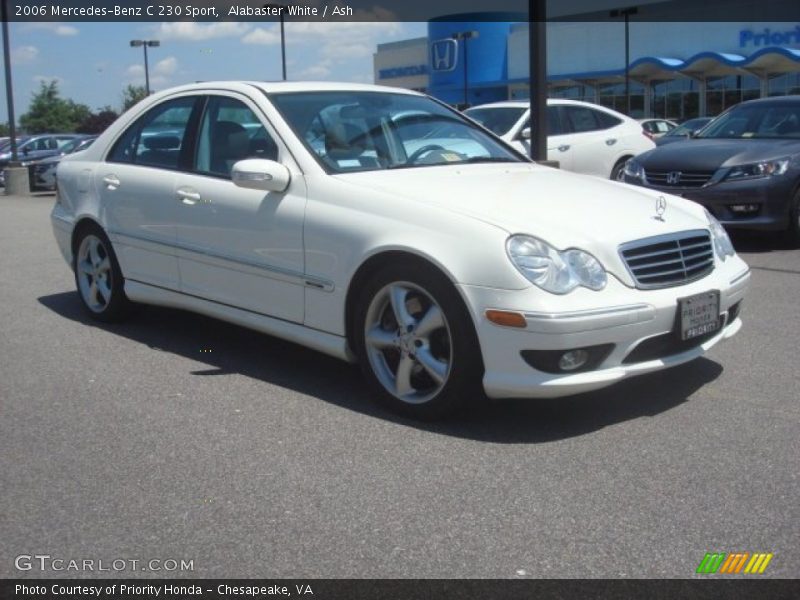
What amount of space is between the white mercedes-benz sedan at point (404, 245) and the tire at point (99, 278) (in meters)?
0.03

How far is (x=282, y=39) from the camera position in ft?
119

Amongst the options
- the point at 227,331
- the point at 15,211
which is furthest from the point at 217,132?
the point at 15,211

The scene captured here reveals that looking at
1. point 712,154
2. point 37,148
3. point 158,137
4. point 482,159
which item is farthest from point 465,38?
point 482,159

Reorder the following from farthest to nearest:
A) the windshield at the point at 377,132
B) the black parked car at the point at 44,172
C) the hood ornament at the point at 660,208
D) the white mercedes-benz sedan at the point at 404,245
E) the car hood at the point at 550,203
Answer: the black parked car at the point at 44,172 < the windshield at the point at 377,132 < the hood ornament at the point at 660,208 < the car hood at the point at 550,203 < the white mercedes-benz sedan at the point at 404,245

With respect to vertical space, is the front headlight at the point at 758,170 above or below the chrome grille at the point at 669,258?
above

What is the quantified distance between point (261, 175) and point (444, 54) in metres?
51.6

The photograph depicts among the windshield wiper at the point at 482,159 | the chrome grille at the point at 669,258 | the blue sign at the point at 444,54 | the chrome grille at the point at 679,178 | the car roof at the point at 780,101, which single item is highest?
the blue sign at the point at 444,54

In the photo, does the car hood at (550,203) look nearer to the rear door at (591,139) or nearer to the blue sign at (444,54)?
the rear door at (591,139)

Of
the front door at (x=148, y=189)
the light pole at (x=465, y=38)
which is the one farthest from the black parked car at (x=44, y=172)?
the light pole at (x=465, y=38)

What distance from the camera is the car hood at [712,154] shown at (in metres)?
9.42

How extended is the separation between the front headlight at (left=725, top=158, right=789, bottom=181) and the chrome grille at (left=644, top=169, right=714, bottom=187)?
205mm

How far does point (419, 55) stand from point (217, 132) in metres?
61.2

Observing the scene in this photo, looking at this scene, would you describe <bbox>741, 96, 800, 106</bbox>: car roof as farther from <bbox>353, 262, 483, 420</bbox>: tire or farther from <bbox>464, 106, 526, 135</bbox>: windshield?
<bbox>353, 262, 483, 420</bbox>: tire

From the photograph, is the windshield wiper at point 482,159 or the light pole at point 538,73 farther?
the light pole at point 538,73
